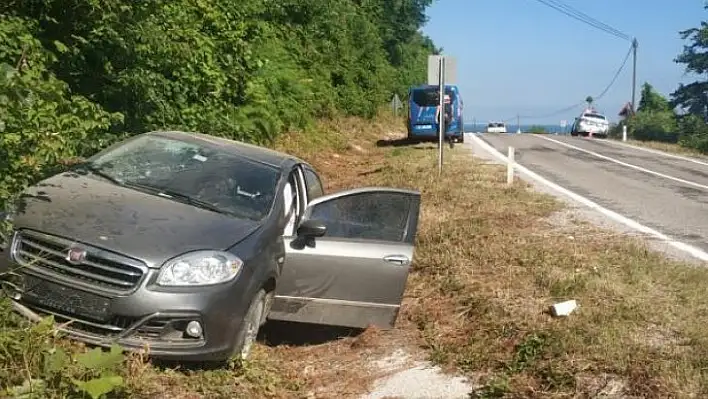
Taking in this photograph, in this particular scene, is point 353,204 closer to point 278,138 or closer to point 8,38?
point 8,38

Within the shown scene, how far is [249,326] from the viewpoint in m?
5.01

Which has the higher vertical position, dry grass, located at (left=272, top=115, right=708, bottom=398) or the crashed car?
the crashed car

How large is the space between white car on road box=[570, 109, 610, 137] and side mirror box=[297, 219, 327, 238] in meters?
41.2

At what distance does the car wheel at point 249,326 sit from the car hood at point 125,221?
18.7 inches

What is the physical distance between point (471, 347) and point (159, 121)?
21.5ft

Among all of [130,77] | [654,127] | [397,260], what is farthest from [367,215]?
[654,127]

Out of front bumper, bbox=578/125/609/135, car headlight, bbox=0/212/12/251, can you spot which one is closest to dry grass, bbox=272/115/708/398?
car headlight, bbox=0/212/12/251

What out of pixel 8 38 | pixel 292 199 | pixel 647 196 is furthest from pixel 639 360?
pixel 647 196

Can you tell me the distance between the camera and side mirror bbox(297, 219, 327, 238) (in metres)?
5.42

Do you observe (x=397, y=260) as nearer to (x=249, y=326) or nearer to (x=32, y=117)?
(x=249, y=326)

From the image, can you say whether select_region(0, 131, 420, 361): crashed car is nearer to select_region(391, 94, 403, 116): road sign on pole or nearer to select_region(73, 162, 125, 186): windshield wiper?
select_region(73, 162, 125, 186): windshield wiper

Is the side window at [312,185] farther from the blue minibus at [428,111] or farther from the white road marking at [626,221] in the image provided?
the blue minibus at [428,111]

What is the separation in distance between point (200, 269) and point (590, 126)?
4300 cm

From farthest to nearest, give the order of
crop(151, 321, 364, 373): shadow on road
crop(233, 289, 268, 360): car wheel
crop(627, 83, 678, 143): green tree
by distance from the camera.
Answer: crop(627, 83, 678, 143): green tree < crop(151, 321, 364, 373): shadow on road < crop(233, 289, 268, 360): car wheel
